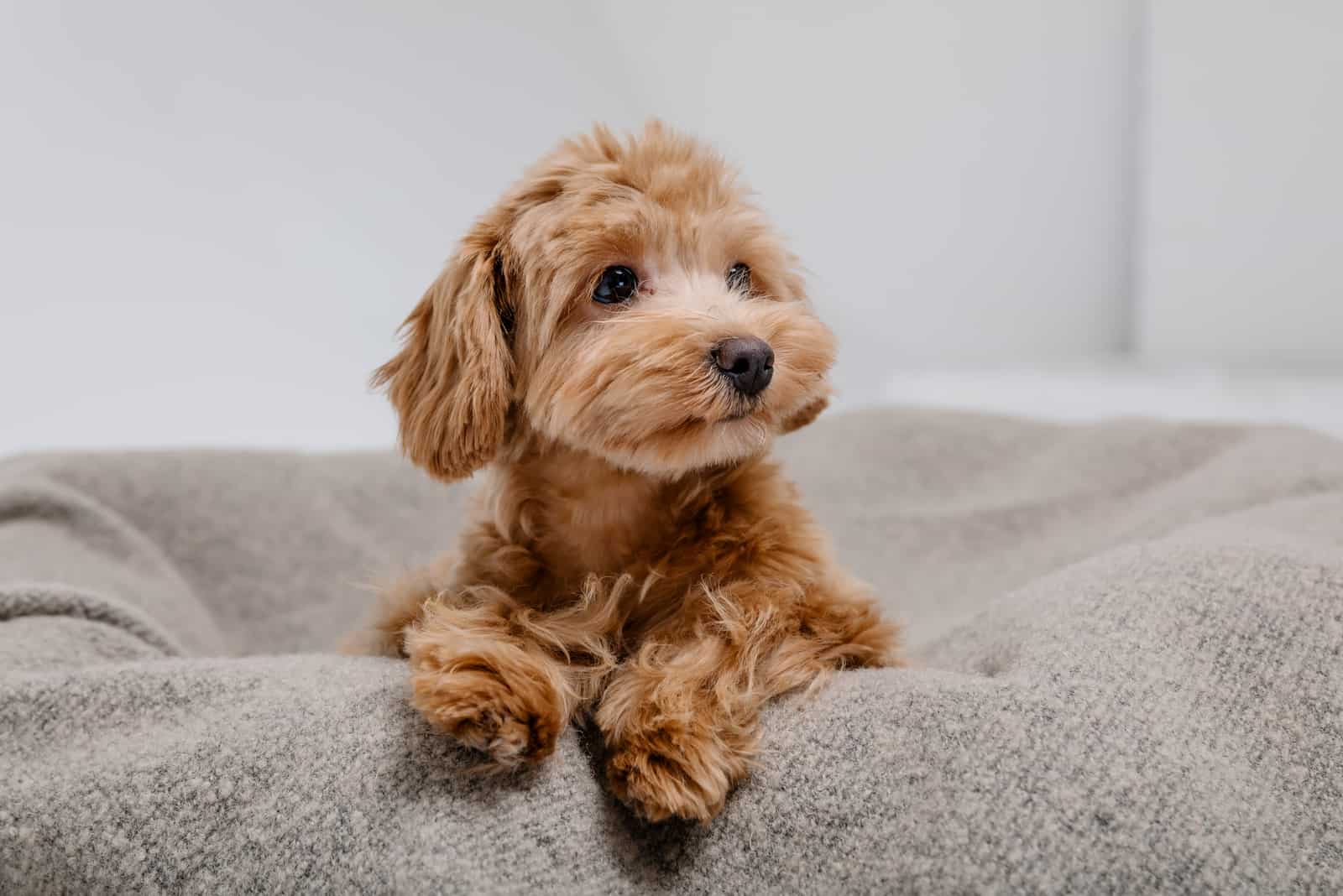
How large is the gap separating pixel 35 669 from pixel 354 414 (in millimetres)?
2583

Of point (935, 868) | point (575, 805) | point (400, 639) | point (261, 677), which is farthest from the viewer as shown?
point (400, 639)

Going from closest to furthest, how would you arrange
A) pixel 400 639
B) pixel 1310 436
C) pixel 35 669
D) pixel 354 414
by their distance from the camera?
pixel 35 669, pixel 400 639, pixel 1310 436, pixel 354 414

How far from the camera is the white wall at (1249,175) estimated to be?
4176mm

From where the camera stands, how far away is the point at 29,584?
2.07m

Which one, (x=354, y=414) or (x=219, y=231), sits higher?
(x=219, y=231)

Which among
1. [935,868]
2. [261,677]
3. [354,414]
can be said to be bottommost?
[354,414]

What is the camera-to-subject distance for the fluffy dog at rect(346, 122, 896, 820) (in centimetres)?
154

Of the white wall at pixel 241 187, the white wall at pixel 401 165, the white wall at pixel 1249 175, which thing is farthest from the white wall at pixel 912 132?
the white wall at pixel 241 187

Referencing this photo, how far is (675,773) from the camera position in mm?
1470

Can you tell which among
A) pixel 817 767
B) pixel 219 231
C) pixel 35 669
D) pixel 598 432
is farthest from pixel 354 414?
pixel 817 767

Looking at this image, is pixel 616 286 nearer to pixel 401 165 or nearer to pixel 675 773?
pixel 675 773

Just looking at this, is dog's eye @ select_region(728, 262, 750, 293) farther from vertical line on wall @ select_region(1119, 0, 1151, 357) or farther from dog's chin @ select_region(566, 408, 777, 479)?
vertical line on wall @ select_region(1119, 0, 1151, 357)

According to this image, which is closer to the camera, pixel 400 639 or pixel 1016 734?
pixel 1016 734

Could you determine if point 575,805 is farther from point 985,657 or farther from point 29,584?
point 29,584
